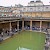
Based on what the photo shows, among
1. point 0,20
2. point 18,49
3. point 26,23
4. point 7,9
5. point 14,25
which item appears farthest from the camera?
point 7,9

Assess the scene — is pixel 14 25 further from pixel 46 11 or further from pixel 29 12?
pixel 46 11

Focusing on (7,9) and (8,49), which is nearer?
(8,49)

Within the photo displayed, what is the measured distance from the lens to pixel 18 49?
15.5 meters

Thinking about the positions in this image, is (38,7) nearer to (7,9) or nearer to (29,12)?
(29,12)

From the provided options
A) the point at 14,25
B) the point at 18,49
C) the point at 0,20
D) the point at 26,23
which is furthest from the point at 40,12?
the point at 18,49

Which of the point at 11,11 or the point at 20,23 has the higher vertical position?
the point at 11,11

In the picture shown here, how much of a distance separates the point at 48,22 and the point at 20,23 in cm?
751

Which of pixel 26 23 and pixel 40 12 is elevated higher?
pixel 40 12

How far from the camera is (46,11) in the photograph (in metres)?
35.2

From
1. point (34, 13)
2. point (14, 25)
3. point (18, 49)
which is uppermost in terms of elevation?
point (34, 13)

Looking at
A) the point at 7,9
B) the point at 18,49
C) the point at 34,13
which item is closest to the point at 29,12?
the point at 34,13

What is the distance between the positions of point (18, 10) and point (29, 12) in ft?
11.3

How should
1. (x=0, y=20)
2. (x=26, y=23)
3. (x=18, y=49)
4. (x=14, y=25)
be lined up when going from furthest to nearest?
1. (x=26, y=23)
2. (x=14, y=25)
3. (x=0, y=20)
4. (x=18, y=49)

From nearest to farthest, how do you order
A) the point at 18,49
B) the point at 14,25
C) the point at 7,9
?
A: the point at 18,49, the point at 14,25, the point at 7,9
